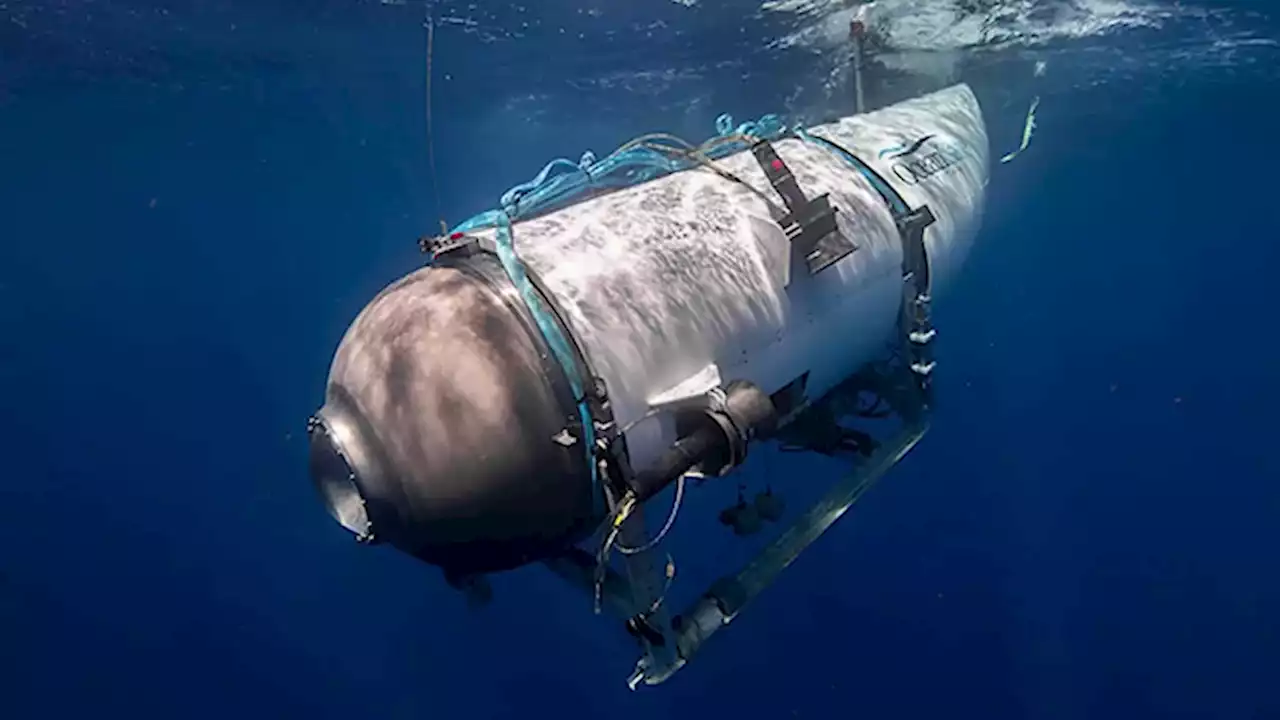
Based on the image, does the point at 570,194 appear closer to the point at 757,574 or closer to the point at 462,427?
the point at 462,427

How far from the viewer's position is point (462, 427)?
305 cm

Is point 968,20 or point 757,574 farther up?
point 968,20

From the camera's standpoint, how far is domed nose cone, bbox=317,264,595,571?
306 centimetres

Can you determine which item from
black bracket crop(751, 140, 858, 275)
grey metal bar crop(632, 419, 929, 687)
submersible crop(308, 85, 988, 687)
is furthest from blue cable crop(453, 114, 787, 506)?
grey metal bar crop(632, 419, 929, 687)

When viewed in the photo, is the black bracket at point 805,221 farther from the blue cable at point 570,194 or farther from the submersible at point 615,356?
the blue cable at point 570,194

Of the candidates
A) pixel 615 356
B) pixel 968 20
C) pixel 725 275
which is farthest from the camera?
pixel 968 20

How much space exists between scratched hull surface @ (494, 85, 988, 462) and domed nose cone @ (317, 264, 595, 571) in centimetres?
30

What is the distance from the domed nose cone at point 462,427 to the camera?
3.06 m

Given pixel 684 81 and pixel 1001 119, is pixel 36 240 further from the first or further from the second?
pixel 1001 119

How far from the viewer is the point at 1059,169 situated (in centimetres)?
2781

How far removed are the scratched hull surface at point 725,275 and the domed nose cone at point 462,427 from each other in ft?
0.99

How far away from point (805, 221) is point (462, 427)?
2.23 meters

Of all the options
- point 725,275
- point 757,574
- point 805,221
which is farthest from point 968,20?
point 757,574

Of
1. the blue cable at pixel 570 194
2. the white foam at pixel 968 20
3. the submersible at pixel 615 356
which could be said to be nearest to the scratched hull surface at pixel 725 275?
the submersible at pixel 615 356
